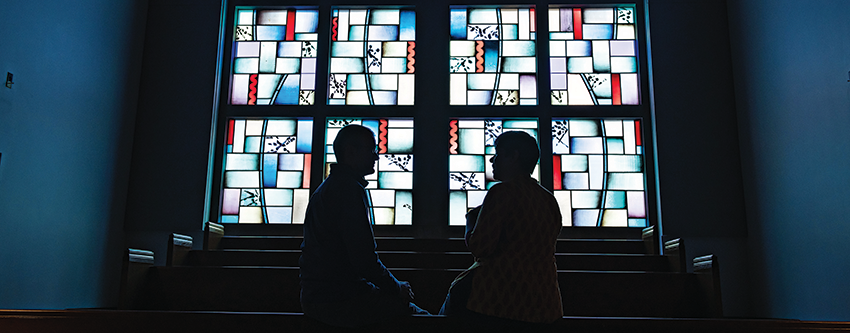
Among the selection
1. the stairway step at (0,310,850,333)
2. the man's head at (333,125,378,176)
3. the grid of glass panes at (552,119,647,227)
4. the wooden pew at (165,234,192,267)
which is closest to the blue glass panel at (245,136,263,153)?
the wooden pew at (165,234,192,267)

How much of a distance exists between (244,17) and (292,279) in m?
3.46

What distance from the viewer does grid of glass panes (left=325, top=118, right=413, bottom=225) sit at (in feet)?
19.5

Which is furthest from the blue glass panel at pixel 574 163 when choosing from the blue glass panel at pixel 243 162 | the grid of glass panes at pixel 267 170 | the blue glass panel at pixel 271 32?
the blue glass panel at pixel 271 32

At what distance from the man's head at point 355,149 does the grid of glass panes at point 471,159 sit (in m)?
3.44

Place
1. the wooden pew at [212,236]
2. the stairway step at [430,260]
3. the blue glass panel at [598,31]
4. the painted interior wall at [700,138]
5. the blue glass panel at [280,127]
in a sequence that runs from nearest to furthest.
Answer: the stairway step at [430,260] → the wooden pew at [212,236] → the painted interior wall at [700,138] → the blue glass panel at [280,127] → the blue glass panel at [598,31]

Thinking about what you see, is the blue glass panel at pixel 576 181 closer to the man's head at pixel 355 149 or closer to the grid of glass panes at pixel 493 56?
the grid of glass panes at pixel 493 56

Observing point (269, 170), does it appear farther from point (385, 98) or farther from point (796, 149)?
point (796, 149)

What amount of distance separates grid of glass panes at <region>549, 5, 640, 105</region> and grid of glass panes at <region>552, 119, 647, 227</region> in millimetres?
247

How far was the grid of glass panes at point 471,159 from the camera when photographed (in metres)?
5.96

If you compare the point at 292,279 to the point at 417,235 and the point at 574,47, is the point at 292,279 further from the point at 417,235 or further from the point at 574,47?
the point at 574,47

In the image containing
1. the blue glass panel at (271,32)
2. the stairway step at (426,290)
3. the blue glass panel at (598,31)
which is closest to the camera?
the stairway step at (426,290)

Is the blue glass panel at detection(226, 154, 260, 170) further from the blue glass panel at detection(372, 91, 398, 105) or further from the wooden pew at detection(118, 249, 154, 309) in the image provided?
the wooden pew at detection(118, 249, 154, 309)

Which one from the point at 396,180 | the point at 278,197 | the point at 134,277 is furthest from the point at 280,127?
the point at 134,277

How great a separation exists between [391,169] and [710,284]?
310cm
